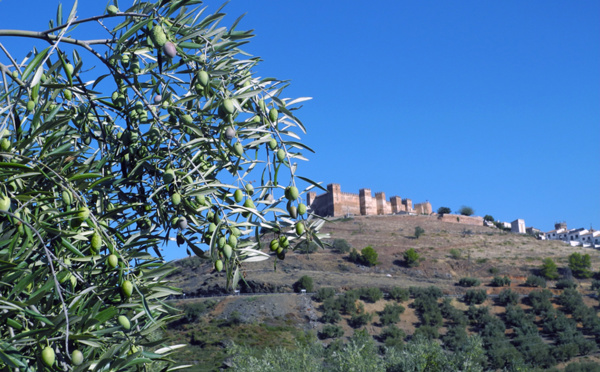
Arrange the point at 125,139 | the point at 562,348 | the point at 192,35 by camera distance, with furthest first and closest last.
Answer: the point at 562,348, the point at 125,139, the point at 192,35

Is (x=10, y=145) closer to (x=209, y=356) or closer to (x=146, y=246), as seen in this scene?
(x=146, y=246)

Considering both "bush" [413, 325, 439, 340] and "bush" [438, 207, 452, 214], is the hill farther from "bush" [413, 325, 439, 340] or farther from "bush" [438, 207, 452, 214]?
"bush" [438, 207, 452, 214]

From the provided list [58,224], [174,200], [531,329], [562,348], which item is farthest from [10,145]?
[531,329]

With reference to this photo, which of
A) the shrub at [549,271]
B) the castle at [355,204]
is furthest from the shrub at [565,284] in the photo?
the castle at [355,204]

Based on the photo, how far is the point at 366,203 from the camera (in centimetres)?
9988

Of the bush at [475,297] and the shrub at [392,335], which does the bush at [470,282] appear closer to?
the bush at [475,297]

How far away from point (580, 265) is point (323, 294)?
34.0m

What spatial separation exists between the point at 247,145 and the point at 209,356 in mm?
31912

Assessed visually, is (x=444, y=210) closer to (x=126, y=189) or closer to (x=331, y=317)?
(x=331, y=317)

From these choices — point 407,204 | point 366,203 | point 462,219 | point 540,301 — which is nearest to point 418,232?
point 462,219

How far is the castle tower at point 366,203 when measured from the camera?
9950 cm

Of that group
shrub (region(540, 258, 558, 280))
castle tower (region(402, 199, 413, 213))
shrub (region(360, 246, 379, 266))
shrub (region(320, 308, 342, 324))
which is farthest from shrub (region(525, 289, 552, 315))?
castle tower (region(402, 199, 413, 213))

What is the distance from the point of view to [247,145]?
10.1 ft

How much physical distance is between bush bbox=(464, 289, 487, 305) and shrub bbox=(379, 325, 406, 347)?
10.5m
